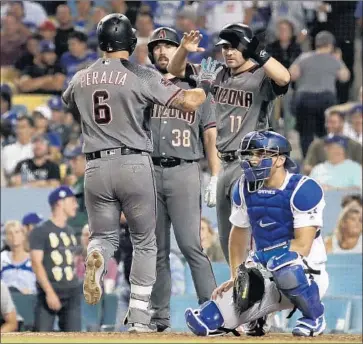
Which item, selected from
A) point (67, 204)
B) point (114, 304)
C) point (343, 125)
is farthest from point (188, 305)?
point (343, 125)

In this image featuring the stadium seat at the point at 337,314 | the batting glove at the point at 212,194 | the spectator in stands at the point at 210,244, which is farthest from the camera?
the stadium seat at the point at 337,314

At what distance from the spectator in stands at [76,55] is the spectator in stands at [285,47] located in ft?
6.68

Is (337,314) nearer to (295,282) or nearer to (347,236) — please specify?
(347,236)

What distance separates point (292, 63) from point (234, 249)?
610cm

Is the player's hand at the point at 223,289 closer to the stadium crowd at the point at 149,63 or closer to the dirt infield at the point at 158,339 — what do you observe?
the dirt infield at the point at 158,339

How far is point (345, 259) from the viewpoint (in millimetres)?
12578

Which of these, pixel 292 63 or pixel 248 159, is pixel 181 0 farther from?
pixel 248 159

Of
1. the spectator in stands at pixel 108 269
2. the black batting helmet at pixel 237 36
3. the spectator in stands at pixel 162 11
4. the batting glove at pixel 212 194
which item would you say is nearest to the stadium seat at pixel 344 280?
the spectator in stands at pixel 108 269

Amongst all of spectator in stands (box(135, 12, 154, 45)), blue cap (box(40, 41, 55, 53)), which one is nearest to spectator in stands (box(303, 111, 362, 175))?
spectator in stands (box(135, 12, 154, 45))

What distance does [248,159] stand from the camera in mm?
7629

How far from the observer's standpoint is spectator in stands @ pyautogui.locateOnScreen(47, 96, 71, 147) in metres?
13.4

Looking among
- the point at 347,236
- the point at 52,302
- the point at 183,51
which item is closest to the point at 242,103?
the point at 183,51

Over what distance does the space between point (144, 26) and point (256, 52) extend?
549 cm

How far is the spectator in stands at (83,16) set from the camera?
13.8 m
